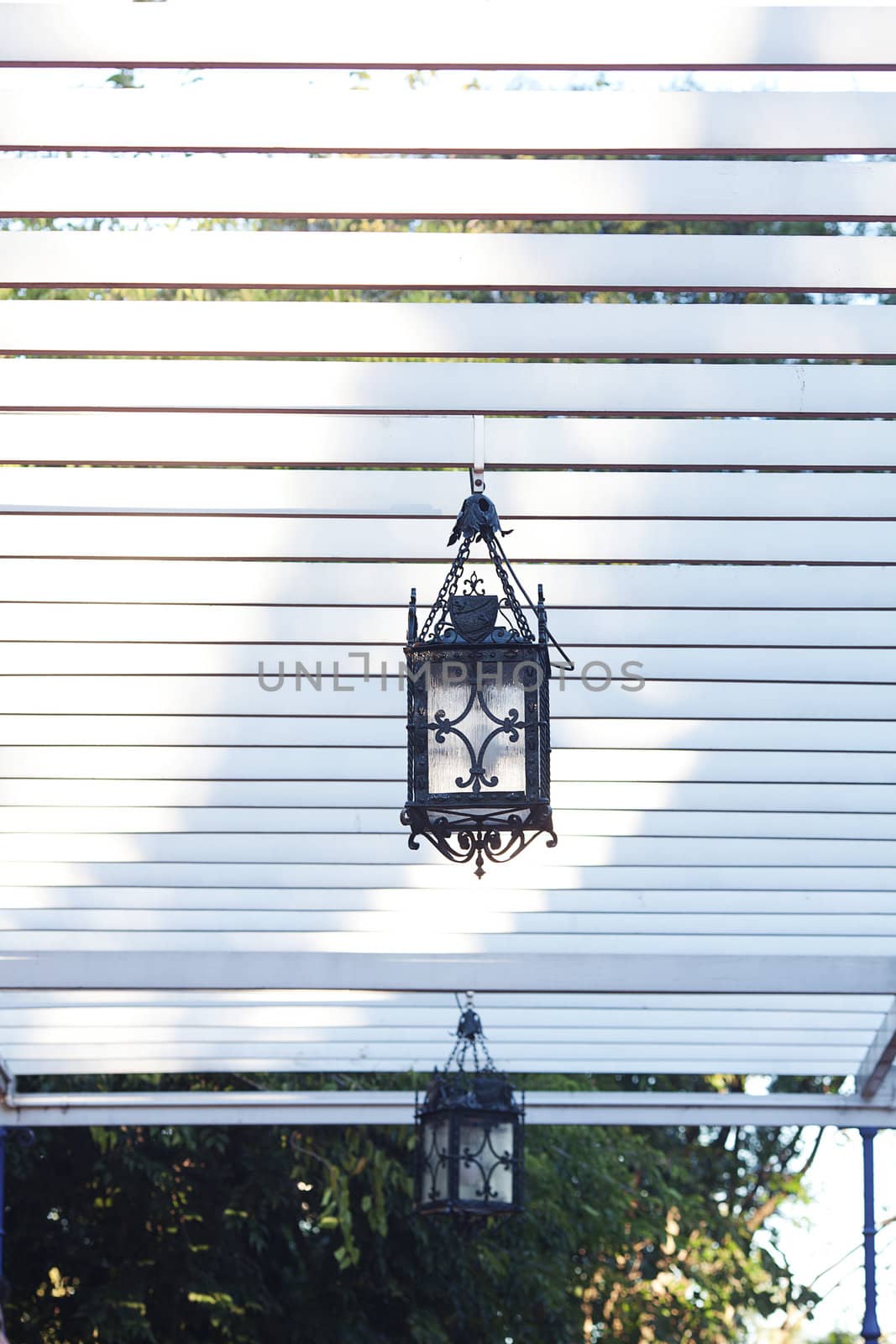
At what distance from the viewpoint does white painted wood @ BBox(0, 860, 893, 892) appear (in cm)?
591

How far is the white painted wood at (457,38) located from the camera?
10.5 feet

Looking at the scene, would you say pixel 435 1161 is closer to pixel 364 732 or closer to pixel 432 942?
pixel 432 942

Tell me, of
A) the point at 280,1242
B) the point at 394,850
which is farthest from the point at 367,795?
the point at 280,1242

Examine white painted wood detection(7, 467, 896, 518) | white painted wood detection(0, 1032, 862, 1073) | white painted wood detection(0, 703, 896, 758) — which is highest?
white painted wood detection(7, 467, 896, 518)

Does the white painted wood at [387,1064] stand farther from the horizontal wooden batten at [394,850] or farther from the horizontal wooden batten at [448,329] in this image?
the horizontal wooden batten at [448,329]

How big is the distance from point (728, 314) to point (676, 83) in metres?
7.76

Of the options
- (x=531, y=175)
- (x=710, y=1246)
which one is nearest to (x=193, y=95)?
(x=531, y=175)

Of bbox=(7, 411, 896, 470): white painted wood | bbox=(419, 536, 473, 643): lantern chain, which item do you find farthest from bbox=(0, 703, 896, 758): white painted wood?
bbox=(419, 536, 473, 643): lantern chain

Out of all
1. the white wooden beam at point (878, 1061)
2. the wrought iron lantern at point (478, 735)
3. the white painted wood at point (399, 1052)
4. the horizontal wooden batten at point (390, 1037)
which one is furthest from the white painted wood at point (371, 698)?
the white painted wood at point (399, 1052)

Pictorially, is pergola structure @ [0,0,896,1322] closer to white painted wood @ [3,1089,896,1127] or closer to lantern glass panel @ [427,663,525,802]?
white painted wood @ [3,1089,896,1127]

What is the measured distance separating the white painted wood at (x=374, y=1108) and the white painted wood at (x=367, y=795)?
235 centimetres

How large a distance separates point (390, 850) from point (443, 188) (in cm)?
285

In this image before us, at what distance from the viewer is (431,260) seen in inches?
143

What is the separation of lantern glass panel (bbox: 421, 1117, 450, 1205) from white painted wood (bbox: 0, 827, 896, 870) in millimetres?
1115
